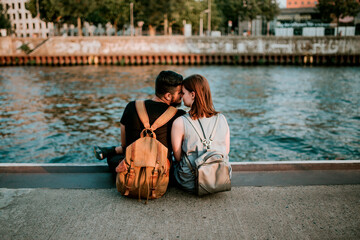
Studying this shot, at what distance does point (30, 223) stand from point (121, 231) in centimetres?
86

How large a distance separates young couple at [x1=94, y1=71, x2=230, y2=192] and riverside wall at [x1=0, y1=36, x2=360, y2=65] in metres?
41.3

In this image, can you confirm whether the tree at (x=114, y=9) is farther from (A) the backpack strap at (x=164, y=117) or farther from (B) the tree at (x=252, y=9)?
(A) the backpack strap at (x=164, y=117)

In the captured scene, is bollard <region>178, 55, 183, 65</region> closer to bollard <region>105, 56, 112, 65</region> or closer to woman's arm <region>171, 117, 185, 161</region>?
bollard <region>105, 56, 112, 65</region>

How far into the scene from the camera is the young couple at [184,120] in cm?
384

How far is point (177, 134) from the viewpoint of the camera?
3922mm

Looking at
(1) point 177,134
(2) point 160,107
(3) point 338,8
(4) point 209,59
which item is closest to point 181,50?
(4) point 209,59

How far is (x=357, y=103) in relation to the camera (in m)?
19.7

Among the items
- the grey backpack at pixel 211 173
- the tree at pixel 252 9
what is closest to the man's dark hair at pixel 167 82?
the grey backpack at pixel 211 173

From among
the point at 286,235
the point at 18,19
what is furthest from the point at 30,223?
the point at 18,19

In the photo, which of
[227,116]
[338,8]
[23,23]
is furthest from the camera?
[23,23]

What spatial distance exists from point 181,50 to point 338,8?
31.4 meters

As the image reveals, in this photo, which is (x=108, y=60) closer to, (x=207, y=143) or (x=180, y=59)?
(x=180, y=59)

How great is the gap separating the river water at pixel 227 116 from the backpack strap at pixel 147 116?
6300mm

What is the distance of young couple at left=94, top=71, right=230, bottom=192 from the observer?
384cm
